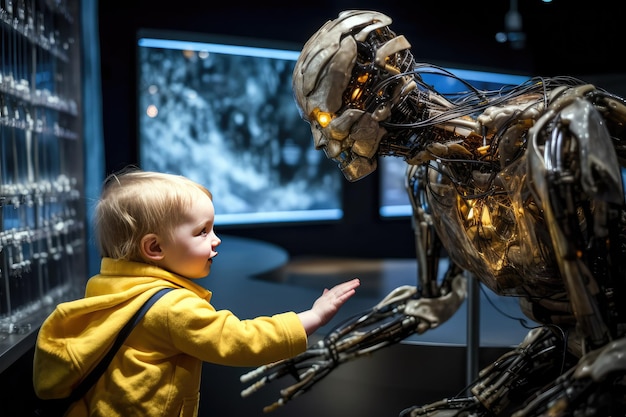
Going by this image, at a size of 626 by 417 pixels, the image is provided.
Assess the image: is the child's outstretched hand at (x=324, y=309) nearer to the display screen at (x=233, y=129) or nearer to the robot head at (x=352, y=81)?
the robot head at (x=352, y=81)

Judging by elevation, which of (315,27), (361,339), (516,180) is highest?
(315,27)

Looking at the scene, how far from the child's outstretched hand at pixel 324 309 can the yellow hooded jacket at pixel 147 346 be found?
0.02m

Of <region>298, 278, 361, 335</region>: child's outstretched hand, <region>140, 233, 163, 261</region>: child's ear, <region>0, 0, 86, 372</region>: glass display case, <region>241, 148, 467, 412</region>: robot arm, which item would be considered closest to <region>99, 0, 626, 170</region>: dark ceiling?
<region>0, 0, 86, 372</region>: glass display case

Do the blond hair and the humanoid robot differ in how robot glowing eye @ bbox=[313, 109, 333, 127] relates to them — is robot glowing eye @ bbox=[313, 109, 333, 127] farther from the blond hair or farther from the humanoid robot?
the blond hair

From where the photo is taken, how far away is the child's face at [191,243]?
121cm

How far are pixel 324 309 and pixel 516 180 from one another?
17.1 inches

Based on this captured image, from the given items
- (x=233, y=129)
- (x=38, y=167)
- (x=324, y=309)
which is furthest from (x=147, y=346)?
(x=233, y=129)

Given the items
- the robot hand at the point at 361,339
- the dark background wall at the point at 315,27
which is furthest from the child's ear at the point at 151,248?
the dark background wall at the point at 315,27

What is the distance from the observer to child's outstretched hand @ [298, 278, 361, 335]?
3.80 feet

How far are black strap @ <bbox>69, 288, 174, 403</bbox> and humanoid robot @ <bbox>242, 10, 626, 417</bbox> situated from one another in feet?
1.49

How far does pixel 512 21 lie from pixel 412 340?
4.92 ft

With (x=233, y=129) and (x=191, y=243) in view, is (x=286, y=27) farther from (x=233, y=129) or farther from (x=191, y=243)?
(x=191, y=243)

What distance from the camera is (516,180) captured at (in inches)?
49.2

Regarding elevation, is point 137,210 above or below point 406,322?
above
